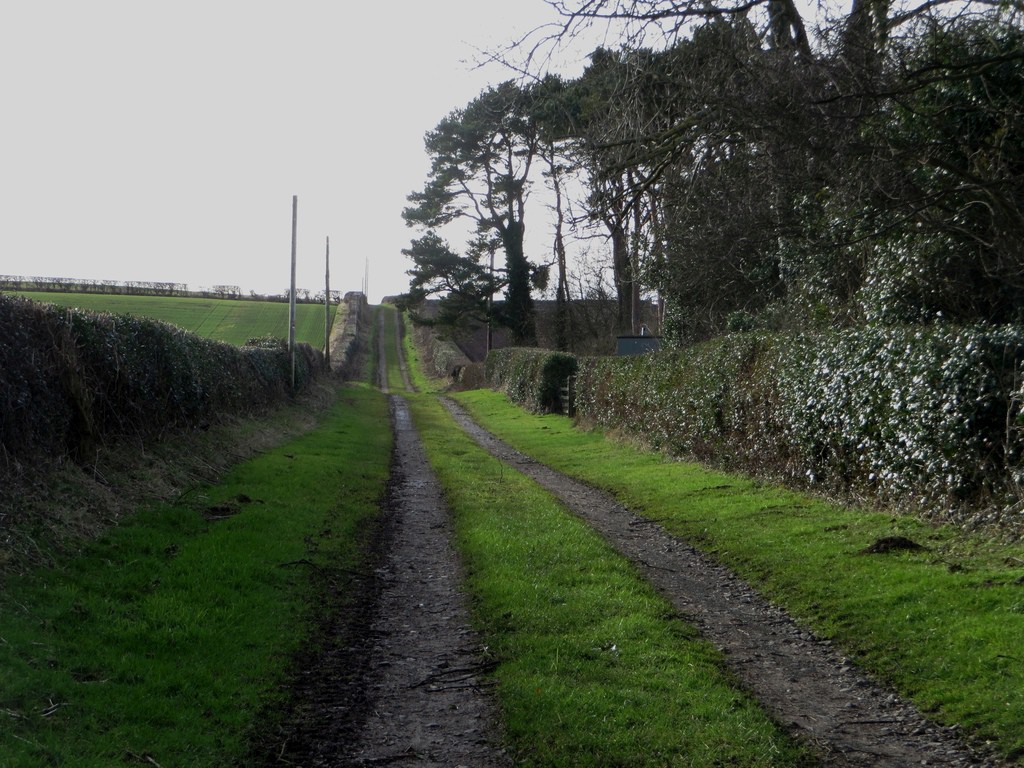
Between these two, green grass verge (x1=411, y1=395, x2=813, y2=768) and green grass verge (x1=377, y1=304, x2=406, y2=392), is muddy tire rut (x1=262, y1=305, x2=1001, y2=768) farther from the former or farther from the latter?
green grass verge (x1=377, y1=304, x2=406, y2=392)

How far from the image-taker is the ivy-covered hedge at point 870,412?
28.5ft

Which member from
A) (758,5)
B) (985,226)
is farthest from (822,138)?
(985,226)

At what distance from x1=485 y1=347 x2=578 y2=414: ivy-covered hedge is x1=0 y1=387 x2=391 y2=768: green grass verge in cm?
2115

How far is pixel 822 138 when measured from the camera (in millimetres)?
9586

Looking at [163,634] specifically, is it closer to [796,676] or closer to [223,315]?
[796,676]

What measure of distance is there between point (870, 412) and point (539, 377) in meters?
22.1

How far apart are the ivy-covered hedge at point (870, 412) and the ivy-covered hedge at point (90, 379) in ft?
30.0

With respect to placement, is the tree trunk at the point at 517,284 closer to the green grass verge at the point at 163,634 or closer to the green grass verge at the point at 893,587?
the green grass verge at the point at 893,587

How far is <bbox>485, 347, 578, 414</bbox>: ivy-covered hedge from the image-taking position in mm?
31578

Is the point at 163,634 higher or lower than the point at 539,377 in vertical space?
lower

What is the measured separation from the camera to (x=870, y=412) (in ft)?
34.9

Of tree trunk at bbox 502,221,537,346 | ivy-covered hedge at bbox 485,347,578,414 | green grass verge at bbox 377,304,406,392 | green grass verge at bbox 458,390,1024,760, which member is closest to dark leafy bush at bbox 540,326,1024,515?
green grass verge at bbox 458,390,1024,760

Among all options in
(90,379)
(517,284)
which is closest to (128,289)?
(517,284)

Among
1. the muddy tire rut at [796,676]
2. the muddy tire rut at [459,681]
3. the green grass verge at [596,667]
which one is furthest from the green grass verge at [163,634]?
the muddy tire rut at [796,676]
